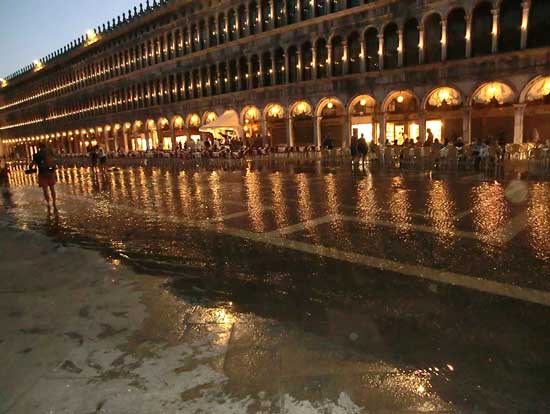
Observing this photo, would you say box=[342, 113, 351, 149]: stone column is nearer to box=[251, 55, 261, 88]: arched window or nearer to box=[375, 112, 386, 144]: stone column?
box=[375, 112, 386, 144]: stone column

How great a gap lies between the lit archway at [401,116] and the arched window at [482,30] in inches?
180

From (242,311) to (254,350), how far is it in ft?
2.74

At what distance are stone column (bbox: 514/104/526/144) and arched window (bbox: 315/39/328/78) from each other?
13.8 metres

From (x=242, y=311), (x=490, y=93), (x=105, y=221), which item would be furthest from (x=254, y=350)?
(x=490, y=93)

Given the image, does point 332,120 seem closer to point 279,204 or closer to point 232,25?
point 232,25

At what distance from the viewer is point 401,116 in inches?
1154

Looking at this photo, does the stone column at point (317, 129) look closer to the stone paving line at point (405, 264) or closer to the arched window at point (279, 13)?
the arched window at point (279, 13)

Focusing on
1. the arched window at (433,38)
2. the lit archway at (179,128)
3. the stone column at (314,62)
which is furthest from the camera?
the lit archway at (179,128)

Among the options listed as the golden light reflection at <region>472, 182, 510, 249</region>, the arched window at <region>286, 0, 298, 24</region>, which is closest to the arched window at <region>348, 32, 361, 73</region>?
the arched window at <region>286, 0, 298, 24</region>

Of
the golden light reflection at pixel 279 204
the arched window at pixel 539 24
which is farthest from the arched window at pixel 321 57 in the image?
the golden light reflection at pixel 279 204

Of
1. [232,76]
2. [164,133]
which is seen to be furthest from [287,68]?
[164,133]

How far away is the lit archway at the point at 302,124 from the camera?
32625 millimetres

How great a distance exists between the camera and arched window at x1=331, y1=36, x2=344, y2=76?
30.6m

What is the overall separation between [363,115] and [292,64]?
7991 millimetres
